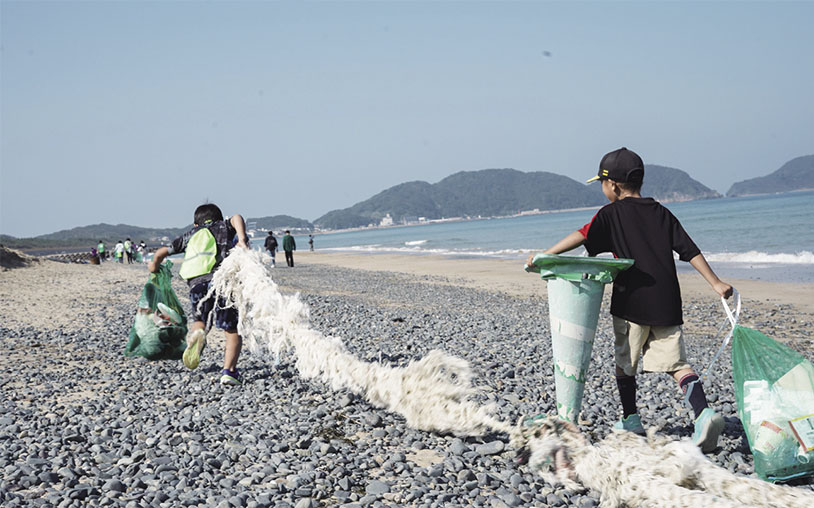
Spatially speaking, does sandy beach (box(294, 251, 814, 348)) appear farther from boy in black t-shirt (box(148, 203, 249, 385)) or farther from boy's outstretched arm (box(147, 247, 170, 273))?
boy's outstretched arm (box(147, 247, 170, 273))

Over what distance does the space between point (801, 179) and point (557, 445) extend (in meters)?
233

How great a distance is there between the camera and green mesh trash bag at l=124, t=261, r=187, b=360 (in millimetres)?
6340

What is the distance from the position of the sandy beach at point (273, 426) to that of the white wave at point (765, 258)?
14169mm

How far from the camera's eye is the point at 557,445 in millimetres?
3121

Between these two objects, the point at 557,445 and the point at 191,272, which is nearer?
the point at 557,445

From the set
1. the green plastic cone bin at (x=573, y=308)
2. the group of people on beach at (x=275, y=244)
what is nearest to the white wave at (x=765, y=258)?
the group of people on beach at (x=275, y=244)

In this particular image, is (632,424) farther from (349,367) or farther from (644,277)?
(349,367)

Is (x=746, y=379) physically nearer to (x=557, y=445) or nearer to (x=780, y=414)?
(x=780, y=414)

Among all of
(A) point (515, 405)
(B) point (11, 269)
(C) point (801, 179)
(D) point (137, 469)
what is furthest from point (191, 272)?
(C) point (801, 179)

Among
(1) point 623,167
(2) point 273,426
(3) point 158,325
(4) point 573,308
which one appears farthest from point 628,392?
(3) point 158,325

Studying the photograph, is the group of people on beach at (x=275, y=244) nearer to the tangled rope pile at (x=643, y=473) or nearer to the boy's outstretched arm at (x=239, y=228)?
the boy's outstretched arm at (x=239, y=228)

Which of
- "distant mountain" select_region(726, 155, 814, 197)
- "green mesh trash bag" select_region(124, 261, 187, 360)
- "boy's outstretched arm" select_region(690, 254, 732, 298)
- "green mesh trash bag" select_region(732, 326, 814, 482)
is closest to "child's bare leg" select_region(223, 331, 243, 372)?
"green mesh trash bag" select_region(124, 261, 187, 360)

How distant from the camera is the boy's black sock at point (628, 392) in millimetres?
3479

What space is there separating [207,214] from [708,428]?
4.47 meters
